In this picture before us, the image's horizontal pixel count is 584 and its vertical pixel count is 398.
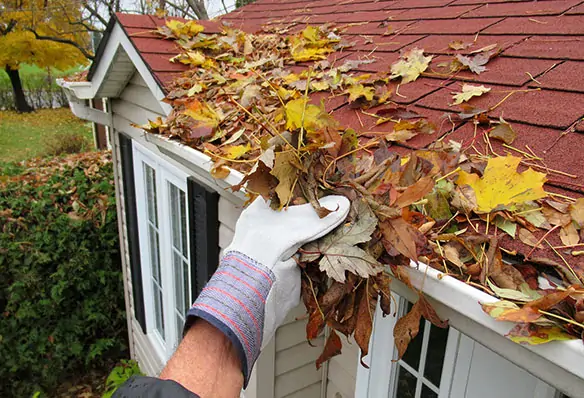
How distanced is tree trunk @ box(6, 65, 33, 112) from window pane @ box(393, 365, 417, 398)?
24.9m

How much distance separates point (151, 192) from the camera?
440 centimetres

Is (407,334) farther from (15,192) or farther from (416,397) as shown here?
(15,192)

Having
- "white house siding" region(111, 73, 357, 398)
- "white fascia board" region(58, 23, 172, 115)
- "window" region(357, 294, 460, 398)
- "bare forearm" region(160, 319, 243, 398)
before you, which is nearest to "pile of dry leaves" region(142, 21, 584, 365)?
"bare forearm" region(160, 319, 243, 398)

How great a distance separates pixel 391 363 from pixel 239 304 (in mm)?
1269

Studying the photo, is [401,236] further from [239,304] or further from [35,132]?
[35,132]

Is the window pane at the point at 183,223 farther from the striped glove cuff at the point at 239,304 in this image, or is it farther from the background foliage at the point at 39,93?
the background foliage at the point at 39,93

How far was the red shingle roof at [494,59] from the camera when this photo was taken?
4.76 feet

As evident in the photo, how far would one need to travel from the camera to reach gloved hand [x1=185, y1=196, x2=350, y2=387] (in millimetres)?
1122

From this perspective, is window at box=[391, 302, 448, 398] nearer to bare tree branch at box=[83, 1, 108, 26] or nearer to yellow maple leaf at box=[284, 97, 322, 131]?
yellow maple leaf at box=[284, 97, 322, 131]

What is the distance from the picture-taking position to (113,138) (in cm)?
512

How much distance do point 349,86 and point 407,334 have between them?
142cm

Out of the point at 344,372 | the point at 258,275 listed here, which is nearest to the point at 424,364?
the point at 344,372

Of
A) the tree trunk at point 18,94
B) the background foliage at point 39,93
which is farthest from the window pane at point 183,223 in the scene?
the background foliage at point 39,93

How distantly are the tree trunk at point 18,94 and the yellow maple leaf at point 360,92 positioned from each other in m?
24.5
